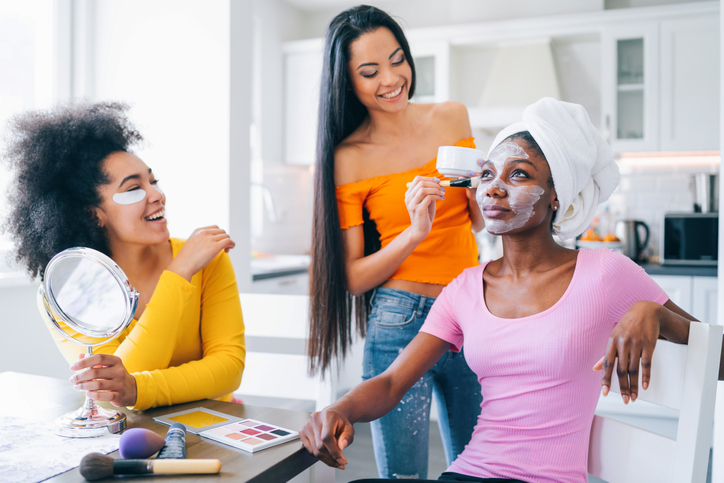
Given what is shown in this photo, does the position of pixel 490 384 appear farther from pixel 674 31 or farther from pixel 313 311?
pixel 674 31

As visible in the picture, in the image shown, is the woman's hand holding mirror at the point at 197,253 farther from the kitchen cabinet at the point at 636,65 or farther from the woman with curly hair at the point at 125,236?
the kitchen cabinet at the point at 636,65

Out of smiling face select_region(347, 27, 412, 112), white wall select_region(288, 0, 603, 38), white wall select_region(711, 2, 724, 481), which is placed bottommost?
white wall select_region(711, 2, 724, 481)

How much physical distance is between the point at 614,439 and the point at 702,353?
9.9 inches

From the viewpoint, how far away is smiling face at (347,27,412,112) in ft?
4.74

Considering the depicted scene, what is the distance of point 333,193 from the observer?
58.6 inches

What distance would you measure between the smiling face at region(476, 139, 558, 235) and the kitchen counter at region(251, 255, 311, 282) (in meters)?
2.36

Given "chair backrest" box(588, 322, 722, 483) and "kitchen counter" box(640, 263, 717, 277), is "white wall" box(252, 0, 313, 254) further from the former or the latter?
"chair backrest" box(588, 322, 722, 483)

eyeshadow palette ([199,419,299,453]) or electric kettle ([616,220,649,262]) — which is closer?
eyeshadow palette ([199,419,299,453])

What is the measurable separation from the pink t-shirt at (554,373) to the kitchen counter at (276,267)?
2409 mm

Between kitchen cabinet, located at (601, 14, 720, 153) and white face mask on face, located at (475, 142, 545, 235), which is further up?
kitchen cabinet, located at (601, 14, 720, 153)

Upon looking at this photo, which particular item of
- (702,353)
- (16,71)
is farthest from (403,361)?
(16,71)

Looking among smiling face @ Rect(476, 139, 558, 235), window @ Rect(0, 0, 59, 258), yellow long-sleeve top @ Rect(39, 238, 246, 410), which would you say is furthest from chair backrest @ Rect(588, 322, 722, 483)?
window @ Rect(0, 0, 59, 258)

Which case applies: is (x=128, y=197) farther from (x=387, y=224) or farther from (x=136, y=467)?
(x=136, y=467)

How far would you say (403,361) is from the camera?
3.81 feet
